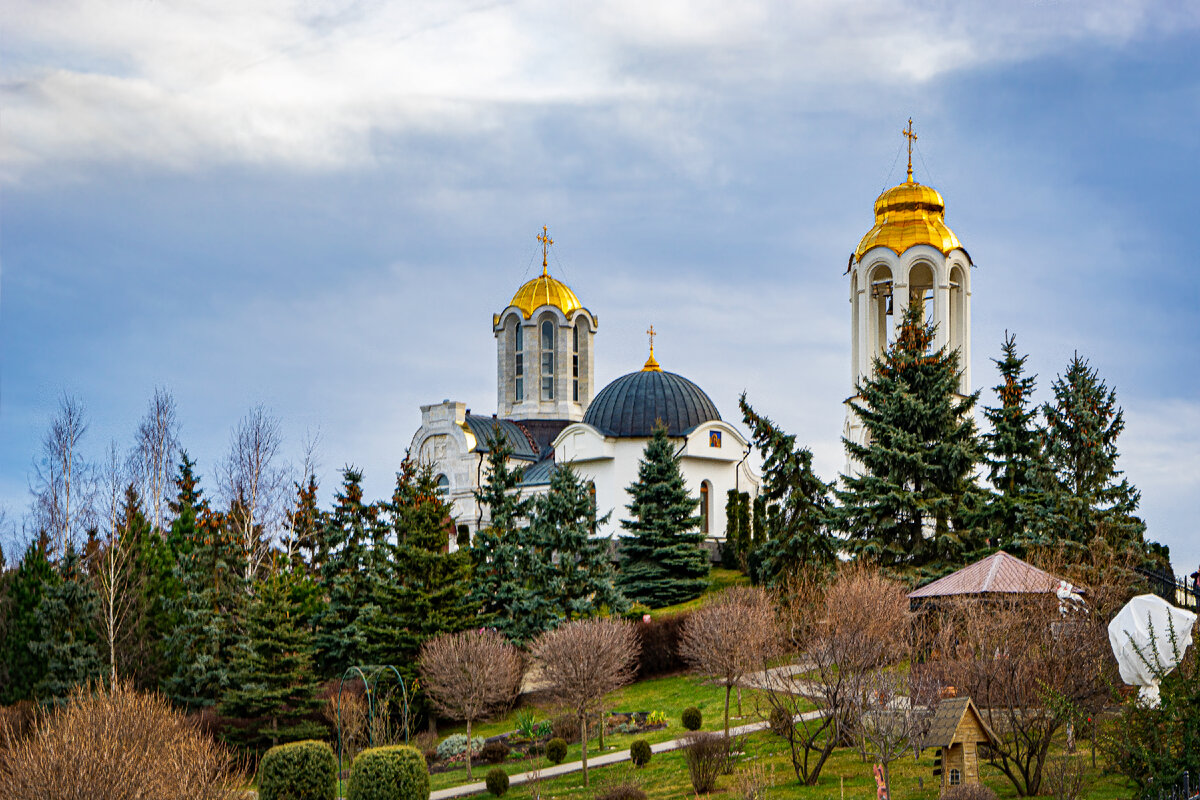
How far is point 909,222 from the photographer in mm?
42688

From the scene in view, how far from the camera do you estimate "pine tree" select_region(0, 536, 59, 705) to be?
3406 cm

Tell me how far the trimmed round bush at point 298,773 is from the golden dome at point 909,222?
24809 millimetres

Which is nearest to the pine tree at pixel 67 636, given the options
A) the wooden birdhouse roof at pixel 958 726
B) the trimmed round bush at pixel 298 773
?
the trimmed round bush at pixel 298 773

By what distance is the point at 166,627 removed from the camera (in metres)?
34.7

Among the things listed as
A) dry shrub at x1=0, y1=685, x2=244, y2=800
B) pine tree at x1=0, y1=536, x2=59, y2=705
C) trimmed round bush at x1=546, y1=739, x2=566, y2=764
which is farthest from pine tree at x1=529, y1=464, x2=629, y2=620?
dry shrub at x1=0, y1=685, x2=244, y2=800

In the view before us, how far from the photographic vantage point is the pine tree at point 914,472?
3189 cm

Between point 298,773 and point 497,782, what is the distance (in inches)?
134

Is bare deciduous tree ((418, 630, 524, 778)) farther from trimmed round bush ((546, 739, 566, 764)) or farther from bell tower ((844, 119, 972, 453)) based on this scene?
bell tower ((844, 119, 972, 453))

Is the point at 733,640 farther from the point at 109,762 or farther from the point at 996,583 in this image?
the point at 109,762

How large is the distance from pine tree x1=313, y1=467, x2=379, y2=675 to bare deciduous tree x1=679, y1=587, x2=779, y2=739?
403 inches

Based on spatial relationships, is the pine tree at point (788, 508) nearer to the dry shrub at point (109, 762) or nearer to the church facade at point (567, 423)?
the church facade at point (567, 423)

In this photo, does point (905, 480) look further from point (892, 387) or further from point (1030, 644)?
point (1030, 644)

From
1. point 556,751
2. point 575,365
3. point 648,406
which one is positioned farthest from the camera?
point 575,365

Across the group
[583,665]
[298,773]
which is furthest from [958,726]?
[298,773]
